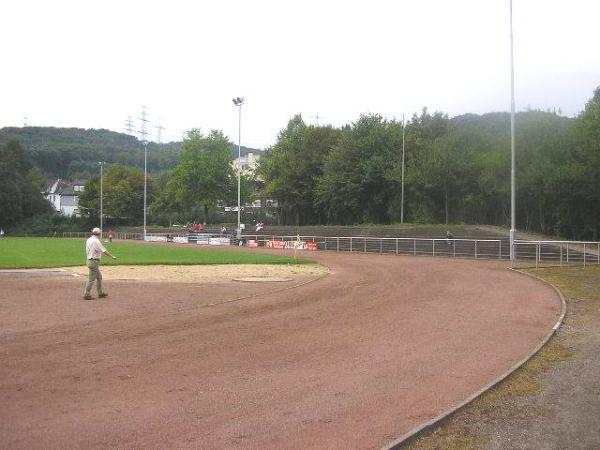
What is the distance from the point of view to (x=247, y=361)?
26.6ft

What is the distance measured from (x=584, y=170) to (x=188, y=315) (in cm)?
2877

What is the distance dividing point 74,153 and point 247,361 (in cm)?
17785

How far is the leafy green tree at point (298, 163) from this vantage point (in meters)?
63.6

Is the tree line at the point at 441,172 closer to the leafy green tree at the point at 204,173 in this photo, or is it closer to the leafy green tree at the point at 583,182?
the leafy green tree at the point at 583,182

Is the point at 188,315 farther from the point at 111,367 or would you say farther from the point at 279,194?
the point at 279,194

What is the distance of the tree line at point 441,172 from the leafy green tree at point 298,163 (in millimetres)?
119

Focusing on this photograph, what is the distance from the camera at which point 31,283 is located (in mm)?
17875

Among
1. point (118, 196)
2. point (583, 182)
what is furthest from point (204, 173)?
point (583, 182)

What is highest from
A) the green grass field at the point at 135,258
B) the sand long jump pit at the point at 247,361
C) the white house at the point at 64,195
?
the white house at the point at 64,195

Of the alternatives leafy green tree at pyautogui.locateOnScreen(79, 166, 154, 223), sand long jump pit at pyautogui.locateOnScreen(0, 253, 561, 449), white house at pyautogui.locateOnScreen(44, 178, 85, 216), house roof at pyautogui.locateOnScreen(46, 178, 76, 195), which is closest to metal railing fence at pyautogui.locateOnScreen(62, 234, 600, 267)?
sand long jump pit at pyautogui.locateOnScreen(0, 253, 561, 449)

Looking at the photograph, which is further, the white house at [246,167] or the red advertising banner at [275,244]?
the white house at [246,167]

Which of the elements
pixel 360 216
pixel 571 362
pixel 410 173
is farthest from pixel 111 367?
pixel 360 216

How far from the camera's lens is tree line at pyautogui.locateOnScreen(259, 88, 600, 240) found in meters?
35.7

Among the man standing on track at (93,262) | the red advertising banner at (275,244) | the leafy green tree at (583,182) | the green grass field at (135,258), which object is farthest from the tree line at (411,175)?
the man standing on track at (93,262)
